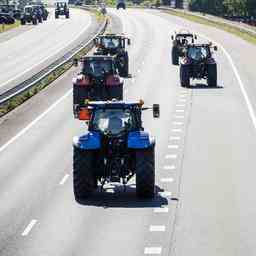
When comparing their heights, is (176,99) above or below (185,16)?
above

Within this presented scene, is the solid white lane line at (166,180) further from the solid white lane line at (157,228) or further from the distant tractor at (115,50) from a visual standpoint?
the distant tractor at (115,50)

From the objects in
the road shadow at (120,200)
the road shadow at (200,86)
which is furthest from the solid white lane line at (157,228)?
the road shadow at (200,86)

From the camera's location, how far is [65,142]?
32188mm

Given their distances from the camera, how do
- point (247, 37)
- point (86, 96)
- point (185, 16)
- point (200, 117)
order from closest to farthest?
point (200, 117) < point (86, 96) < point (247, 37) < point (185, 16)

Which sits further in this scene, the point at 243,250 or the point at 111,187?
the point at 111,187

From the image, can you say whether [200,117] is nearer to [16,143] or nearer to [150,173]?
[16,143]

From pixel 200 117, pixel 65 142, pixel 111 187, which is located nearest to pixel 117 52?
pixel 200 117

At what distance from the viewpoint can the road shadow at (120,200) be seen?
22195 millimetres

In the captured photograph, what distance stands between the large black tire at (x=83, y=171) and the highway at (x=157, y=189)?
0.38m

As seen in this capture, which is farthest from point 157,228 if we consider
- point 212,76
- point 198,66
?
point 198,66

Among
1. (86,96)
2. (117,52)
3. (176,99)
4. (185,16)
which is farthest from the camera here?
(185,16)

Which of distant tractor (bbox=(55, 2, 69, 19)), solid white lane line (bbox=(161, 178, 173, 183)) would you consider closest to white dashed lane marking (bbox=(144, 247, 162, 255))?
solid white lane line (bbox=(161, 178, 173, 183))

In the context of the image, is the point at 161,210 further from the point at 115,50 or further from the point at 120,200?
the point at 115,50

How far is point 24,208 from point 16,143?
10.3 meters
